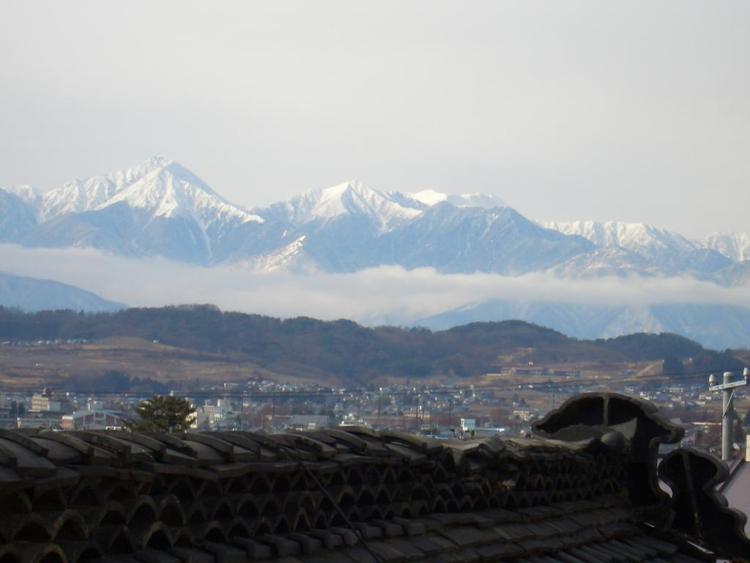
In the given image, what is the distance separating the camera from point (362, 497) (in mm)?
9656

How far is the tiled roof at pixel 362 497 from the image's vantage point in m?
6.54

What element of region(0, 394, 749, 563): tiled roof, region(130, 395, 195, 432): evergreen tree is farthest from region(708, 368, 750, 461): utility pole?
region(0, 394, 749, 563): tiled roof

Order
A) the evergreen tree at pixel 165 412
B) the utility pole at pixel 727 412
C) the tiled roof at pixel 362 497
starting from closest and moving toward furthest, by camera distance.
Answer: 1. the tiled roof at pixel 362 497
2. the utility pole at pixel 727 412
3. the evergreen tree at pixel 165 412

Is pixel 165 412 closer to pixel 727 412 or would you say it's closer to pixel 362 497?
pixel 727 412

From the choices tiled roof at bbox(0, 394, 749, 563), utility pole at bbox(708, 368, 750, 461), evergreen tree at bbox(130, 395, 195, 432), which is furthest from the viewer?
→ evergreen tree at bbox(130, 395, 195, 432)

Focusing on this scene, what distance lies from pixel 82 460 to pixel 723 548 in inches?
398

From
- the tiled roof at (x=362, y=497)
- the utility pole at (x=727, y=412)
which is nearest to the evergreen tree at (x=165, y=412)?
the utility pole at (x=727, y=412)

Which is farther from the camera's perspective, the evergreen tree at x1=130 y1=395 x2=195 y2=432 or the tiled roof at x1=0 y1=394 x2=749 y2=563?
the evergreen tree at x1=130 y1=395 x2=195 y2=432

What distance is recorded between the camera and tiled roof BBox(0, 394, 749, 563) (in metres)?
6.54

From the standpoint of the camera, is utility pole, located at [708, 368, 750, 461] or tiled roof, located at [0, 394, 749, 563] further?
utility pole, located at [708, 368, 750, 461]

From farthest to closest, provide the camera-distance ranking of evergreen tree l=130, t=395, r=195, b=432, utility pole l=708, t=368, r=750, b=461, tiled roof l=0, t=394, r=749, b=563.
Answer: evergreen tree l=130, t=395, r=195, b=432 < utility pole l=708, t=368, r=750, b=461 < tiled roof l=0, t=394, r=749, b=563

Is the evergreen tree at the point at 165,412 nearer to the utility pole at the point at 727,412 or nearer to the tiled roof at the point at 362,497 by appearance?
the utility pole at the point at 727,412

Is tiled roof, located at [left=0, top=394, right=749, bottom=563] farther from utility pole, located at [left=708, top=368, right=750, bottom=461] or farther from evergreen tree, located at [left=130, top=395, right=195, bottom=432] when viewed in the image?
evergreen tree, located at [left=130, top=395, right=195, bottom=432]

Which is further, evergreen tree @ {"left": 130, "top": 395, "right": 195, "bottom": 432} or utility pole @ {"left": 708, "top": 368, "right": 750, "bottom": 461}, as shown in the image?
evergreen tree @ {"left": 130, "top": 395, "right": 195, "bottom": 432}
